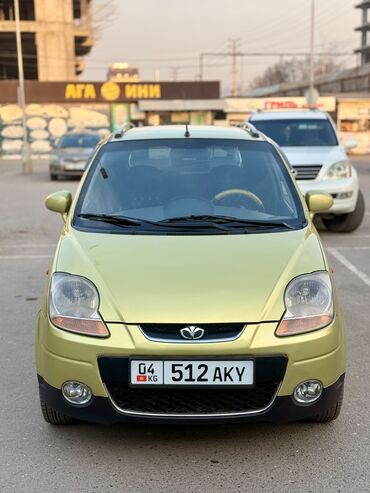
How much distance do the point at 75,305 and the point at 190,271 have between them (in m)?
0.62

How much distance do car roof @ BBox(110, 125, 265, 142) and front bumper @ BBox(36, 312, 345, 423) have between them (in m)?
1.96

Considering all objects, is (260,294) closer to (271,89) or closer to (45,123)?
(45,123)

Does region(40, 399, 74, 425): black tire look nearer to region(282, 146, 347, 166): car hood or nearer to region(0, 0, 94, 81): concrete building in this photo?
region(282, 146, 347, 166): car hood

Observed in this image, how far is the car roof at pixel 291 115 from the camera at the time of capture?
10742 mm

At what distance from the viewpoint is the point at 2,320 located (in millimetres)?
5355

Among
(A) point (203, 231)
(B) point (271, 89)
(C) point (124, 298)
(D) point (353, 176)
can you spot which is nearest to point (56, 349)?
(C) point (124, 298)

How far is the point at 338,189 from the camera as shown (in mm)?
8969

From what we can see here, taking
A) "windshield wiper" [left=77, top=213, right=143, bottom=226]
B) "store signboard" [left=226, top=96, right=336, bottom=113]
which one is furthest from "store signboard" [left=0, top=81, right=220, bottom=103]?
"windshield wiper" [left=77, top=213, right=143, bottom=226]

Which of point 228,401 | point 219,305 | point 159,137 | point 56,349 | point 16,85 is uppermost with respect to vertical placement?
point 16,85

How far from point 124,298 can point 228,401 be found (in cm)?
72

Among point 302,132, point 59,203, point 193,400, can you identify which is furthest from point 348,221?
point 193,400

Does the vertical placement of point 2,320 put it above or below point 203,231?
below

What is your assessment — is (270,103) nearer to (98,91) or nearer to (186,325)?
(98,91)

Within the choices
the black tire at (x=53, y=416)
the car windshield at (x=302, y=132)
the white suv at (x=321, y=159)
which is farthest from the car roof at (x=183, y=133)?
the car windshield at (x=302, y=132)
